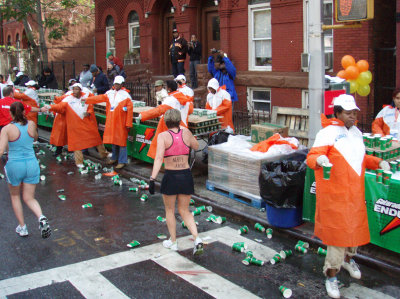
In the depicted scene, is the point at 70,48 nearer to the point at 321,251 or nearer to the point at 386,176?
the point at 321,251

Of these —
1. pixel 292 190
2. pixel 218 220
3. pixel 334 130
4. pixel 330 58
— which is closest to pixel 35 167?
pixel 218 220

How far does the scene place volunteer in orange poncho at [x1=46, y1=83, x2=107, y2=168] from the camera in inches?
453

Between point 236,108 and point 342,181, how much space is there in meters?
12.1

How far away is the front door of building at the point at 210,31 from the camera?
59.9 ft

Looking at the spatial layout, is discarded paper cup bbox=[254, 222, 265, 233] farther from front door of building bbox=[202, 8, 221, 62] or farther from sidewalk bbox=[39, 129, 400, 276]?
front door of building bbox=[202, 8, 221, 62]

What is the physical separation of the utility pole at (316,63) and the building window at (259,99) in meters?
8.46

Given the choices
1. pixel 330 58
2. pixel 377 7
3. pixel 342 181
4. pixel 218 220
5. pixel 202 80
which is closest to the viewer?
pixel 342 181

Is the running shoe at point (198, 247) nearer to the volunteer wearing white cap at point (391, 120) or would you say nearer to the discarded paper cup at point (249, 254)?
the discarded paper cup at point (249, 254)

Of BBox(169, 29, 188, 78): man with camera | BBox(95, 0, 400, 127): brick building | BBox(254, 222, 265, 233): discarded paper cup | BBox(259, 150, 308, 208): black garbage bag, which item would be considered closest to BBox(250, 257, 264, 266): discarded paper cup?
BBox(259, 150, 308, 208): black garbage bag

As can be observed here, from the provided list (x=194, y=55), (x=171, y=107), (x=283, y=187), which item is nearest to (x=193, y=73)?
(x=194, y=55)

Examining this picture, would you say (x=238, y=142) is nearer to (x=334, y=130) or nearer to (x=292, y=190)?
(x=292, y=190)

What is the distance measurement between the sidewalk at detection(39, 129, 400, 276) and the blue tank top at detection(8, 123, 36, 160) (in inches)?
126

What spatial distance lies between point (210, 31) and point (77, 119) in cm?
861

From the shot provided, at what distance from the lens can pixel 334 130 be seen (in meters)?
5.06
